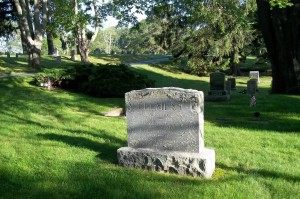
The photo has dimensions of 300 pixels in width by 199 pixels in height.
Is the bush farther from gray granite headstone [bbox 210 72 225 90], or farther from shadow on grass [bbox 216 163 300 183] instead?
shadow on grass [bbox 216 163 300 183]

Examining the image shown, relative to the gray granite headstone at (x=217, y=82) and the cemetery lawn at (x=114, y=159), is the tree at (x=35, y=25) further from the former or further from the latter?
the cemetery lawn at (x=114, y=159)

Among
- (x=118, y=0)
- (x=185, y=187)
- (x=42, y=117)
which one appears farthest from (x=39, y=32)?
(x=185, y=187)

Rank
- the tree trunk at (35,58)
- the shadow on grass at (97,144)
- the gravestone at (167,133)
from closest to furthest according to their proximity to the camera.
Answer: the gravestone at (167,133) < the shadow on grass at (97,144) < the tree trunk at (35,58)

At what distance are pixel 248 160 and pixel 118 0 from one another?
1740 cm

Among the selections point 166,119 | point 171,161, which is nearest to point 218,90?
point 166,119

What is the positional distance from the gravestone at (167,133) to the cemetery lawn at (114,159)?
22cm

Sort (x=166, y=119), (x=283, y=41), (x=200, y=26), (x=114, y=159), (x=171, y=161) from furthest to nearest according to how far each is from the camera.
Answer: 1. (x=200, y=26)
2. (x=283, y=41)
3. (x=114, y=159)
4. (x=166, y=119)
5. (x=171, y=161)

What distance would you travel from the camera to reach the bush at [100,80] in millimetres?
18719

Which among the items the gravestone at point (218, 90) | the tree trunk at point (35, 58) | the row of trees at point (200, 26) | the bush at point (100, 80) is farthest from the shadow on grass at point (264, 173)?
the tree trunk at point (35, 58)

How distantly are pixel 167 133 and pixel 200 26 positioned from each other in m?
37.3

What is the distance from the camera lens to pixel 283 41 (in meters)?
18.5

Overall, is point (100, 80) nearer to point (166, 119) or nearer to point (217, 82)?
point (217, 82)

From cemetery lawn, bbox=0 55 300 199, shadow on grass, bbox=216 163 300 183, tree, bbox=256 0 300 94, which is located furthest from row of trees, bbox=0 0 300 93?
shadow on grass, bbox=216 163 300 183

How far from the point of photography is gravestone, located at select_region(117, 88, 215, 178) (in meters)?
6.15
